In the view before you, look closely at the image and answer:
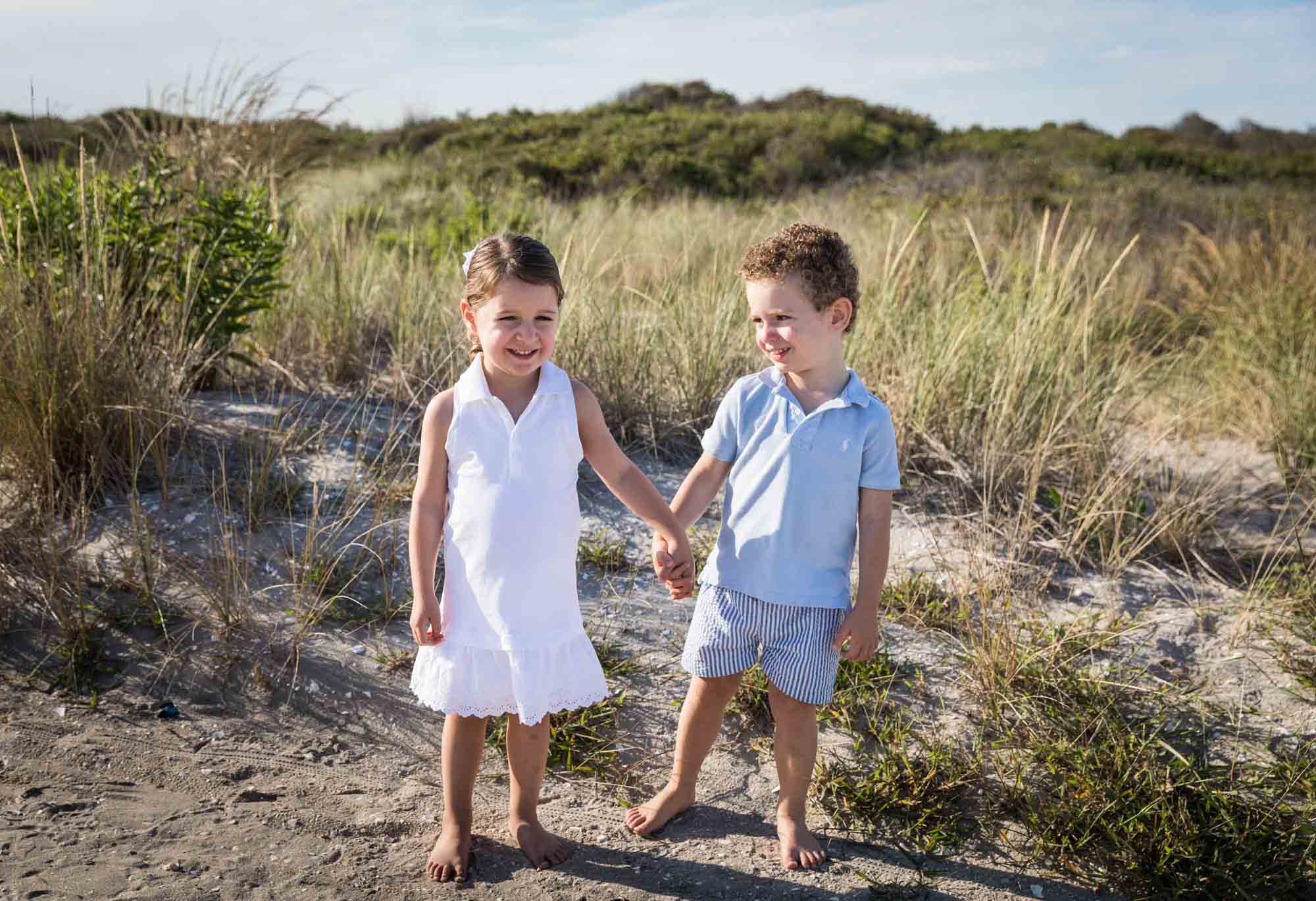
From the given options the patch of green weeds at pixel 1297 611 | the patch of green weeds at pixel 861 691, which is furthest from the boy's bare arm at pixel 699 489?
the patch of green weeds at pixel 1297 611

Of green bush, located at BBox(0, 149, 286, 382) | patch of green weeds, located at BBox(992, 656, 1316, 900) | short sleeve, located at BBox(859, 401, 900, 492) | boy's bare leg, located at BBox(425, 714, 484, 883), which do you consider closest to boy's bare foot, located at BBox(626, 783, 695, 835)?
boy's bare leg, located at BBox(425, 714, 484, 883)

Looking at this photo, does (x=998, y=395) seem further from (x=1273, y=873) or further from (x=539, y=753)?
(x=539, y=753)

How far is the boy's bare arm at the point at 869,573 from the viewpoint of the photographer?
2.30 metres

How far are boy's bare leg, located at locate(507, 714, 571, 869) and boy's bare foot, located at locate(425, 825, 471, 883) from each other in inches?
5.1

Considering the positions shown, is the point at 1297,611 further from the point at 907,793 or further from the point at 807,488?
the point at 807,488

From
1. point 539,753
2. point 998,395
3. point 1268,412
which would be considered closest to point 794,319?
point 539,753

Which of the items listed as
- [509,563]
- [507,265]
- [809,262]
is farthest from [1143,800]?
[507,265]

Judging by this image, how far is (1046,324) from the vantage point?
4.98 metres

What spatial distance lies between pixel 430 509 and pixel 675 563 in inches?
22.5

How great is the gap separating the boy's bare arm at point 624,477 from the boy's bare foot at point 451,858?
84 centimetres

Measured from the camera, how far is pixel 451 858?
2.42m

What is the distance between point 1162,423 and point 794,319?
3.76 meters

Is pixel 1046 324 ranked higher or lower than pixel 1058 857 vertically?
higher

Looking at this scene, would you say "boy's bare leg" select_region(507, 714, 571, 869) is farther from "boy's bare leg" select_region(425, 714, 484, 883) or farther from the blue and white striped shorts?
the blue and white striped shorts
